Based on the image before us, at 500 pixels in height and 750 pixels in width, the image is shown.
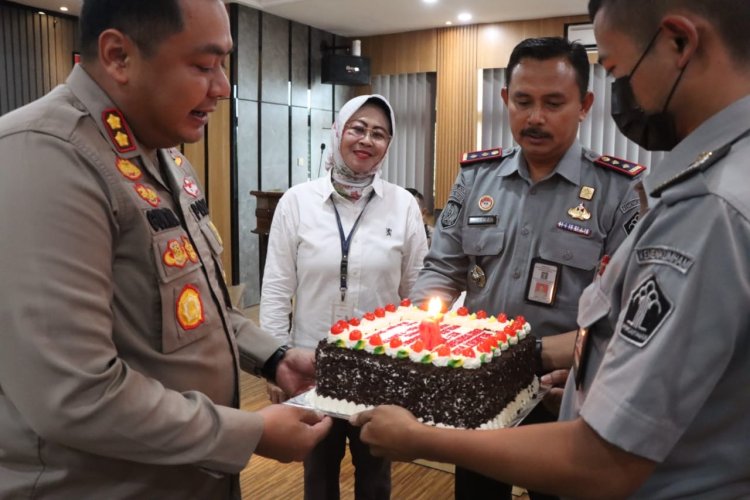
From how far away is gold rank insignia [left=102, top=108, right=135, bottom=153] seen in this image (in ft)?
3.79

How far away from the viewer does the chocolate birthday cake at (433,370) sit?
1.53 meters

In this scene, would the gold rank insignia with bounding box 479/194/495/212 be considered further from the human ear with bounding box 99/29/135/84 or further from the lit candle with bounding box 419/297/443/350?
the human ear with bounding box 99/29/135/84

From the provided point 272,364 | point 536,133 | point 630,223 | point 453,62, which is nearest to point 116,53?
point 272,364

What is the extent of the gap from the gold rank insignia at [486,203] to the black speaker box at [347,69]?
6591 mm

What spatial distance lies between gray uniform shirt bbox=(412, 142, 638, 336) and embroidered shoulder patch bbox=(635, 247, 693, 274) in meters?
0.98

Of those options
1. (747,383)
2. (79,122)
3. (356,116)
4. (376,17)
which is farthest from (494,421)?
(376,17)

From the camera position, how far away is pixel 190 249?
1.26m

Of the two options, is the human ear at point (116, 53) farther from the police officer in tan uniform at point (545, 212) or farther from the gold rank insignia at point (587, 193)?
the gold rank insignia at point (587, 193)

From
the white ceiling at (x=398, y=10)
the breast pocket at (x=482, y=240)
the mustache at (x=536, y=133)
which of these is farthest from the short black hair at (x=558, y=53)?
the white ceiling at (x=398, y=10)

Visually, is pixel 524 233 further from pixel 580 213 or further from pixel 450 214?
pixel 450 214

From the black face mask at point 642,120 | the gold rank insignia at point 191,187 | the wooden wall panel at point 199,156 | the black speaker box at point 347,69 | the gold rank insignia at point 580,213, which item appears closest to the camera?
the black face mask at point 642,120

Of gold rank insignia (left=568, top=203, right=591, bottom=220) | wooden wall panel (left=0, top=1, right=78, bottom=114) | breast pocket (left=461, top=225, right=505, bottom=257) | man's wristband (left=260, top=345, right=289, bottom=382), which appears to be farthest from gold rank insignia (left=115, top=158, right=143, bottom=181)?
wooden wall panel (left=0, top=1, right=78, bottom=114)

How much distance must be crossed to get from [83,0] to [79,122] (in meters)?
0.29

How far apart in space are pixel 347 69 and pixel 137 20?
745cm
